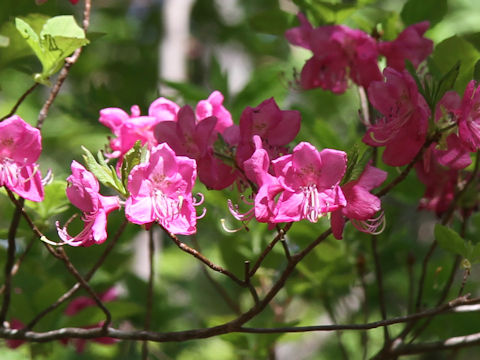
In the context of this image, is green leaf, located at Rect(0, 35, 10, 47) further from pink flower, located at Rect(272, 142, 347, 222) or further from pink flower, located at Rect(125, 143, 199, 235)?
pink flower, located at Rect(272, 142, 347, 222)

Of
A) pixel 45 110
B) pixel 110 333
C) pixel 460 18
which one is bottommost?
pixel 460 18

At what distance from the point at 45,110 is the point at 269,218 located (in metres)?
0.52

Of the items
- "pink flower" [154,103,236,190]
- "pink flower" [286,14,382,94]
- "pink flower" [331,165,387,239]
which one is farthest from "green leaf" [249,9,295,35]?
"pink flower" [331,165,387,239]

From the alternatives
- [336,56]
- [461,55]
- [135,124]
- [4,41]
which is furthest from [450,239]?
[4,41]

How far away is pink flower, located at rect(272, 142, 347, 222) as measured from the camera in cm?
112

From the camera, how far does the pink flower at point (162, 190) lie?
3.70 feet

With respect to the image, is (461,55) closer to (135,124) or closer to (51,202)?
(135,124)

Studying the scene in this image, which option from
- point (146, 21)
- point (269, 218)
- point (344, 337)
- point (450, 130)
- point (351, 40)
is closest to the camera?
point (269, 218)

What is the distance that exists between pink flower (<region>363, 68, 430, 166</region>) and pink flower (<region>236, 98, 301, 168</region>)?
14 centimetres

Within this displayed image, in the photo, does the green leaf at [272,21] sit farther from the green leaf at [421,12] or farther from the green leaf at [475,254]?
the green leaf at [475,254]

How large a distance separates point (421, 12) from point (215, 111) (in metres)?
0.58

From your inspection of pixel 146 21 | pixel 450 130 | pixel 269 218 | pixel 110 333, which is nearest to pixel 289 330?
pixel 269 218

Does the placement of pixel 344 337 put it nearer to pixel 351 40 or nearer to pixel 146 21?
pixel 351 40

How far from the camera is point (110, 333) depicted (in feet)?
4.15
